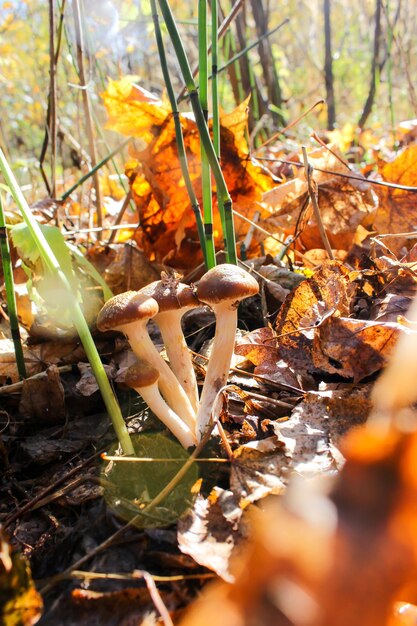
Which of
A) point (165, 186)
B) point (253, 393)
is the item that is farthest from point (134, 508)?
point (165, 186)

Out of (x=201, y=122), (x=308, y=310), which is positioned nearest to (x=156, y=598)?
(x=308, y=310)

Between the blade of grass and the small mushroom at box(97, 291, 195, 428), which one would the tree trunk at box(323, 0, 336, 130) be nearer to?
the blade of grass

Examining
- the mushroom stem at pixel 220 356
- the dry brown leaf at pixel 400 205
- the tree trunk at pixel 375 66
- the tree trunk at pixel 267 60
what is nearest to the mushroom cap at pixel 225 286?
the mushroom stem at pixel 220 356

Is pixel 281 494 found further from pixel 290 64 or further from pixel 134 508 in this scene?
pixel 290 64

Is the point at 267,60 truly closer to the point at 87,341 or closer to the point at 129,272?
the point at 129,272

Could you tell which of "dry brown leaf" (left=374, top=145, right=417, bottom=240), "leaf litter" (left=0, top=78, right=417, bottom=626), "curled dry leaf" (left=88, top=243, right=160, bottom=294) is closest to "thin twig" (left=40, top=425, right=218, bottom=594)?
"leaf litter" (left=0, top=78, right=417, bottom=626)
